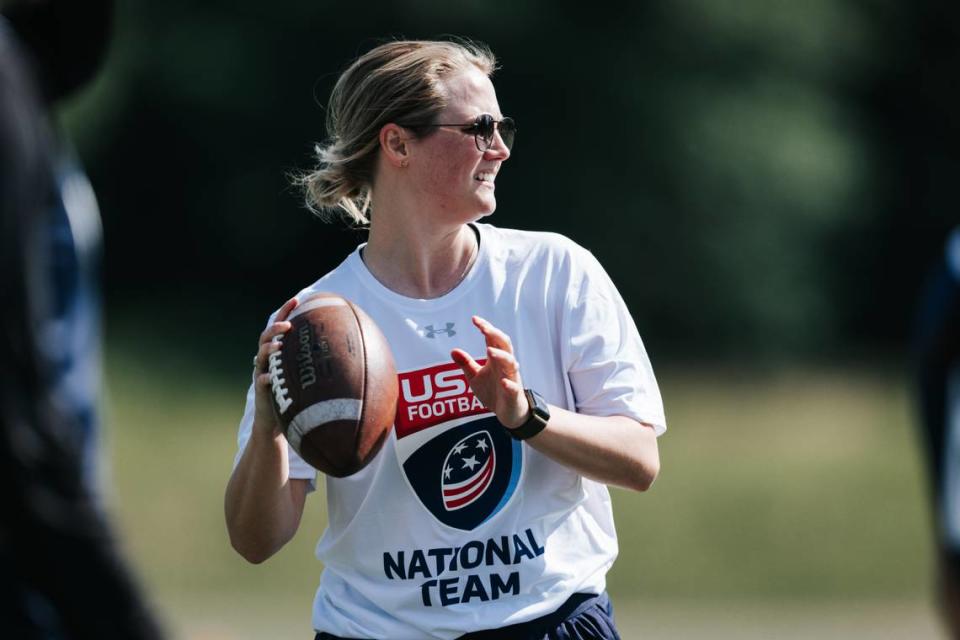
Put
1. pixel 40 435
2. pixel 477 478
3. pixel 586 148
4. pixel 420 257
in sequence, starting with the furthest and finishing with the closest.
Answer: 1. pixel 586 148
2. pixel 420 257
3. pixel 477 478
4. pixel 40 435

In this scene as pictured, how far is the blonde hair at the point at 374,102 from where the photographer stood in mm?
3936

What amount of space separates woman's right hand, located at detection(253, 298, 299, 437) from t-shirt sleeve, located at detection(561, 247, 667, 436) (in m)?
0.72

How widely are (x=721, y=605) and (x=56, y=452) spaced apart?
865 cm

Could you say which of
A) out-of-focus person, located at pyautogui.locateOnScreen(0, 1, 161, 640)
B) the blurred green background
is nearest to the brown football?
out-of-focus person, located at pyautogui.locateOnScreen(0, 1, 161, 640)

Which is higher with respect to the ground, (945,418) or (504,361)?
(504,361)

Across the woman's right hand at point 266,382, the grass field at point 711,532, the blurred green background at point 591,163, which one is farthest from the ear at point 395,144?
the blurred green background at point 591,163

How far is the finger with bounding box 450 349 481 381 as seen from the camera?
348cm

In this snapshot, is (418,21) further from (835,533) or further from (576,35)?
(835,533)

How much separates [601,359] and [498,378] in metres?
0.42

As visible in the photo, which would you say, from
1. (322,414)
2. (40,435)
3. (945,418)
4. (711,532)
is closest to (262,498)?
(322,414)

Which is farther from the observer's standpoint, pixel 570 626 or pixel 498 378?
pixel 570 626

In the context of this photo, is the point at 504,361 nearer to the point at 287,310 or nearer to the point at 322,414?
the point at 322,414

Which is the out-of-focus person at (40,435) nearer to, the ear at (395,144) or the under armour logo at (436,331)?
the under armour logo at (436,331)

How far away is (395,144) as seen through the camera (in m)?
3.97
